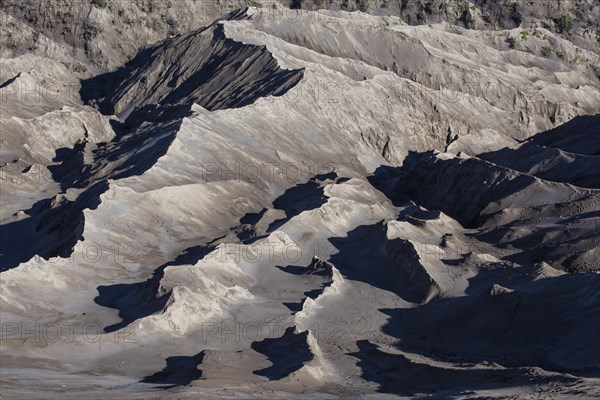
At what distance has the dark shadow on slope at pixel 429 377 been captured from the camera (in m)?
41.3

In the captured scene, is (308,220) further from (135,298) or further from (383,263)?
(135,298)

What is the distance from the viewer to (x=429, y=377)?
4412 centimetres

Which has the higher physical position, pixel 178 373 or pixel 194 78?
pixel 194 78

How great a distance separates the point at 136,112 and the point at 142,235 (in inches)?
1330

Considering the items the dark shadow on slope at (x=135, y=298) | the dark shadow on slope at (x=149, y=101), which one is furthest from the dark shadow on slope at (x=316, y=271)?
the dark shadow on slope at (x=149, y=101)

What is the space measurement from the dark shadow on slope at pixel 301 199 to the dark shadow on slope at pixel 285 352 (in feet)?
48.3

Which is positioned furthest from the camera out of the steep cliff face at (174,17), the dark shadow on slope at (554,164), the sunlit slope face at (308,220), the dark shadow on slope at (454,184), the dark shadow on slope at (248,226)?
the steep cliff face at (174,17)

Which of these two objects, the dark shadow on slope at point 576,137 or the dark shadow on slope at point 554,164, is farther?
the dark shadow on slope at point 576,137

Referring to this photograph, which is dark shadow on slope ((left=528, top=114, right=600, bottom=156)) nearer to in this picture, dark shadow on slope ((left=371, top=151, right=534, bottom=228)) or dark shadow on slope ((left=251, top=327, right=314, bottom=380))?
dark shadow on slope ((left=371, top=151, right=534, bottom=228))

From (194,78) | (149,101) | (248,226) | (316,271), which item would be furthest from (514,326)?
(149,101)

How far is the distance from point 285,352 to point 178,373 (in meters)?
4.72

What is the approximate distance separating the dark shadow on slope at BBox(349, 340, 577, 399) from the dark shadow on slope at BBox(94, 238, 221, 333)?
8975 mm

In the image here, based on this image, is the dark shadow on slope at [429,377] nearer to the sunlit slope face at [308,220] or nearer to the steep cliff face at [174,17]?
the sunlit slope face at [308,220]

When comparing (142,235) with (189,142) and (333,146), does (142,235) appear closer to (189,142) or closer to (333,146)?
A: (189,142)
